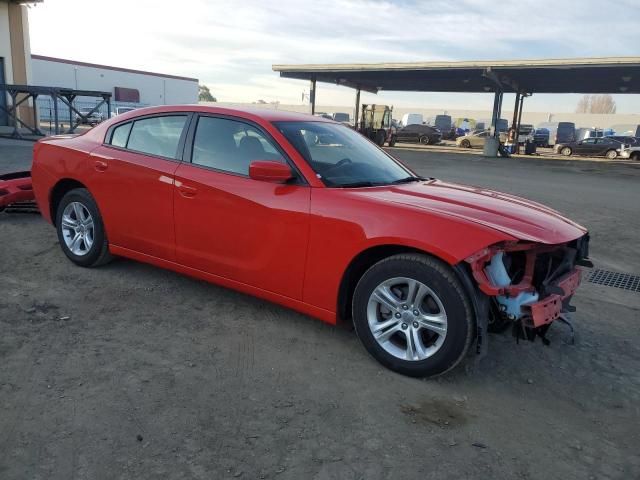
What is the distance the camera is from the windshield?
3820mm

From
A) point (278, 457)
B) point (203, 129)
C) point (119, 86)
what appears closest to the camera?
point (278, 457)

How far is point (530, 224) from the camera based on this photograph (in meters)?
3.29

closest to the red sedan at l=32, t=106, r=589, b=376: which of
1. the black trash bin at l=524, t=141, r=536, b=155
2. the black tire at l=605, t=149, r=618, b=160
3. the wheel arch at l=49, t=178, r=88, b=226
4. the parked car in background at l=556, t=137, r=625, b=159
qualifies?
the wheel arch at l=49, t=178, r=88, b=226

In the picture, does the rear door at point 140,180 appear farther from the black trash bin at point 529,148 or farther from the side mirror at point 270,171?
the black trash bin at point 529,148

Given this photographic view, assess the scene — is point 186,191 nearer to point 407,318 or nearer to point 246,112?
point 246,112

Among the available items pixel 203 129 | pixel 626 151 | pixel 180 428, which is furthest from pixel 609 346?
pixel 626 151

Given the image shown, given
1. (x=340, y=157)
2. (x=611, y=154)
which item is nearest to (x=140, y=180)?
(x=340, y=157)

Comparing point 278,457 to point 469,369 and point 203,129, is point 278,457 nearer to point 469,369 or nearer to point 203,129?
point 469,369

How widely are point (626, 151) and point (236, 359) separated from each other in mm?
34976

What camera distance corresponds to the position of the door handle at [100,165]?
464 cm

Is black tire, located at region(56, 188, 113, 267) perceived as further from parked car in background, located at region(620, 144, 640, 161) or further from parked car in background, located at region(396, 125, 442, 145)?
parked car in background, located at region(396, 125, 442, 145)

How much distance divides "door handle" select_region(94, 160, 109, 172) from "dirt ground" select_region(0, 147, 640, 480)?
102 centimetres

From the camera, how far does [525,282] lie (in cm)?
323

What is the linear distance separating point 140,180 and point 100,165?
59cm
